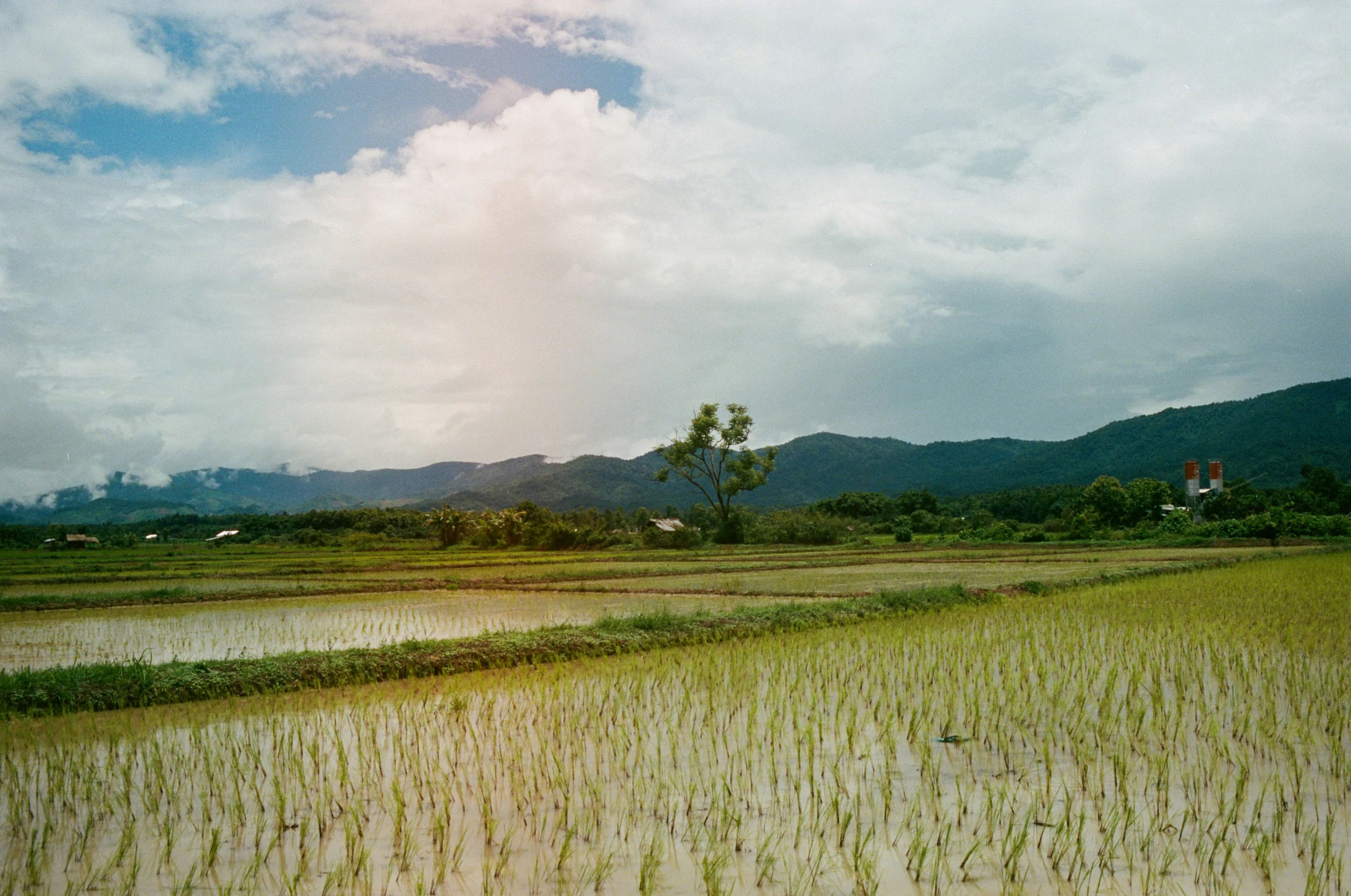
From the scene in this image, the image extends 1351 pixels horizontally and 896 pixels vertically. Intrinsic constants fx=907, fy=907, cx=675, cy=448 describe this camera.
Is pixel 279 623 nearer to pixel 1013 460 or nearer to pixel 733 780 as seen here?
pixel 733 780

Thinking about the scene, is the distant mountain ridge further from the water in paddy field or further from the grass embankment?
the grass embankment

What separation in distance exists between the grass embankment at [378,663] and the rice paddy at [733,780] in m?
0.28

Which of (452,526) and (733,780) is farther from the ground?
(452,526)

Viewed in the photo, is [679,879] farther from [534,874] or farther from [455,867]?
[455,867]

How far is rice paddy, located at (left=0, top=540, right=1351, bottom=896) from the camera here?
3500mm

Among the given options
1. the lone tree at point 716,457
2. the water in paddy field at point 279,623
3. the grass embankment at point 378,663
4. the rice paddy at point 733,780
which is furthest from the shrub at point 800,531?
the rice paddy at point 733,780

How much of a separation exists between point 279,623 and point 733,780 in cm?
980

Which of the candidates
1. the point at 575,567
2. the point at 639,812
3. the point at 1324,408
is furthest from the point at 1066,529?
the point at 1324,408

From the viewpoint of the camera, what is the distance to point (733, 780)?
4711 millimetres

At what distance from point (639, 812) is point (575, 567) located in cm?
2069

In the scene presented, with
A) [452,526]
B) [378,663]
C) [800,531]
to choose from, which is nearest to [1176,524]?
[800,531]

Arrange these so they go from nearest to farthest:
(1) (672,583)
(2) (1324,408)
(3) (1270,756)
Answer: (3) (1270,756) < (1) (672,583) < (2) (1324,408)

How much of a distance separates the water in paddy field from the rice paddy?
296 centimetres

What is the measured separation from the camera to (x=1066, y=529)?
38375mm
